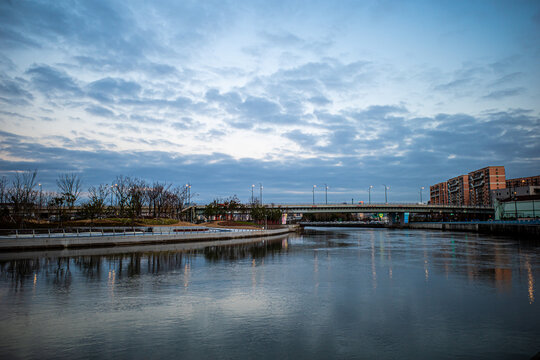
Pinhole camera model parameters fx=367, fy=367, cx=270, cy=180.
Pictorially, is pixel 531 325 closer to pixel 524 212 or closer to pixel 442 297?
pixel 442 297

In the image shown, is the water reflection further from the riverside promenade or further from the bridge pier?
the bridge pier

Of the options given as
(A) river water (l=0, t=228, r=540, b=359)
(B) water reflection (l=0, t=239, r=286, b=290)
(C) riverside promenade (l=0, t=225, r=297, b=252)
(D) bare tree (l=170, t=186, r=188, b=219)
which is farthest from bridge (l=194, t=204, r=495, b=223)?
(A) river water (l=0, t=228, r=540, b=359)

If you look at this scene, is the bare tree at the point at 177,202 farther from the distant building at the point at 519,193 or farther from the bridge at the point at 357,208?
the distant building at the point at 519,193

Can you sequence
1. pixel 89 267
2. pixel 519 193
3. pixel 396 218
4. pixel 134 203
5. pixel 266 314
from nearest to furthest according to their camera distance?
pixel 266 314, pixel 89 267, pixel 134 203, pixel 519 193, pixel 396 218

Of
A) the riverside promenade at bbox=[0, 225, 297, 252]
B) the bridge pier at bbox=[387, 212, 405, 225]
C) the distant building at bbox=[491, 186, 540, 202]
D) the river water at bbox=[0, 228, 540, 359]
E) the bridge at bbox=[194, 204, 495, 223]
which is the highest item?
the distant building at bbox=[491, 186, 540, 202]

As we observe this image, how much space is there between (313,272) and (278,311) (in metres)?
9.66

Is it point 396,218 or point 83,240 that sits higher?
point 83,240

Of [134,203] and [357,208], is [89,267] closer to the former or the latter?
[134,203]

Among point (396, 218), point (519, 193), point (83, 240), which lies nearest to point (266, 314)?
point (83, 240)

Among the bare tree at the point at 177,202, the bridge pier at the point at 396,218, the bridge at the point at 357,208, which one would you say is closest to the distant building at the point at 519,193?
the bridge at the point at 357,208

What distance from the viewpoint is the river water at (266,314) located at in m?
9.02

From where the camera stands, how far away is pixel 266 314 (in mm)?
12258

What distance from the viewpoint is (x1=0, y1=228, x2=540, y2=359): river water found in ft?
29.6

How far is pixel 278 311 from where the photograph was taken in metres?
12.6
